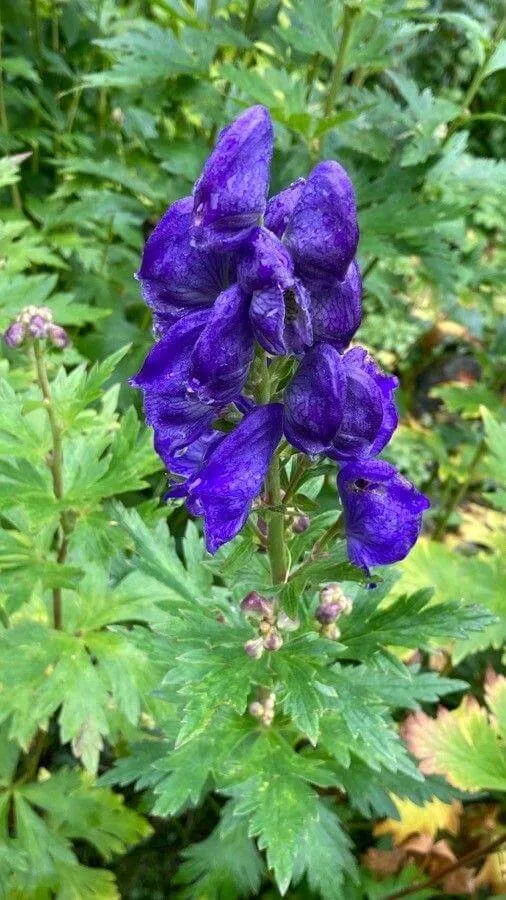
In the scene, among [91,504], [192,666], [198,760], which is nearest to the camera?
[192,666]

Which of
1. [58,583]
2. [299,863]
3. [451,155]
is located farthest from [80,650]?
[451,155]

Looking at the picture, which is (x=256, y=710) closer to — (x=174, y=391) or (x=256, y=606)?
(x=256, y=606)

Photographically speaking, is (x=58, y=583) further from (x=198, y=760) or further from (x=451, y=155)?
(x=451, y=155)

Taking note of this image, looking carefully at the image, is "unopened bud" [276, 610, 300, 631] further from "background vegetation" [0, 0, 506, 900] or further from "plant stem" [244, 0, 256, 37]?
"plant stem" [244, 0, 256, 37]

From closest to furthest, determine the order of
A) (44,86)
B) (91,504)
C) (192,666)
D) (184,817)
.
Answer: (192,666)
(91,504)
(184,817)
(44,86)

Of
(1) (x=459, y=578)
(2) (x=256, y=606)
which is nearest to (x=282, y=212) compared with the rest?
(2) (x=256, y=606)

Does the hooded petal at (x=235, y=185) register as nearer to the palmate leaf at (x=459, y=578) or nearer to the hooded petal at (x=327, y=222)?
the hooded petal at (x=327, y=222)

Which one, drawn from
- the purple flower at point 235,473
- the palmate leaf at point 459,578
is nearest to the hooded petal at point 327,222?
the purple flower at point 235,473

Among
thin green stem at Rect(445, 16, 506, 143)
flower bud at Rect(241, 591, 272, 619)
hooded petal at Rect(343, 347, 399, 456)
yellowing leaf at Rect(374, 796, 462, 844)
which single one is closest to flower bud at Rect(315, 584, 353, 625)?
flower bud at Rect(241, 591, 272, 619)
